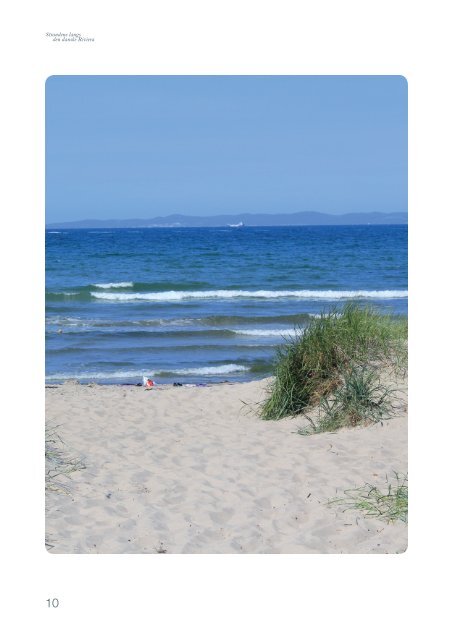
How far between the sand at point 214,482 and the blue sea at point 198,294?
6.16ft

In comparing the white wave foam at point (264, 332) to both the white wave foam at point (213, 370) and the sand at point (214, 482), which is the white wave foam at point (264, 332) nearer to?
the white wave foam at point (213, 370)

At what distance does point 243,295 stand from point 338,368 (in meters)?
12.4

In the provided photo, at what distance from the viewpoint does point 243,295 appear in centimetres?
1972

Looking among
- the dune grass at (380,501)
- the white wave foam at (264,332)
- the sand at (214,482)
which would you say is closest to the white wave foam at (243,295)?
the white wave foam at (264,332)

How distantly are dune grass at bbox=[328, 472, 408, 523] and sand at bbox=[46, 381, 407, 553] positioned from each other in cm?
6

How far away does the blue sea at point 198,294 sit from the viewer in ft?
39.8

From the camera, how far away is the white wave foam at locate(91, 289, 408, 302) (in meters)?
19.3

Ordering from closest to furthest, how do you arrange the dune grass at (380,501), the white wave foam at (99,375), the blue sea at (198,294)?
the dune grass at (380,501), the white wave foam at (99,375), the blue sea at (198,294)

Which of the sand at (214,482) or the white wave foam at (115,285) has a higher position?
the white wave foam at (115,285)

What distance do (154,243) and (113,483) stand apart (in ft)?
88.7

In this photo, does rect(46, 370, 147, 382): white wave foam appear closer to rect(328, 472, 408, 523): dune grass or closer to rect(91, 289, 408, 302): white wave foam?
rect(328, 472, 408, 523): dune grass

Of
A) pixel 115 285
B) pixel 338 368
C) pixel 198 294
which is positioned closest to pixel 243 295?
pixel 198 294
